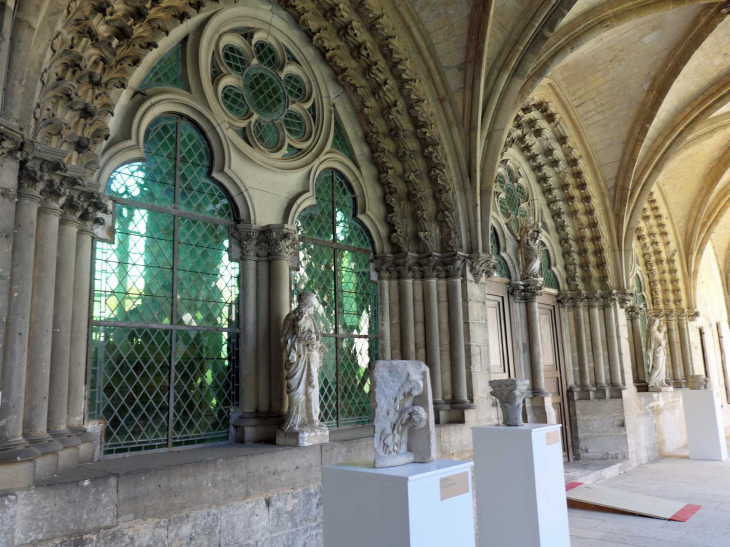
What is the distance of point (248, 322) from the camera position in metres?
5.76

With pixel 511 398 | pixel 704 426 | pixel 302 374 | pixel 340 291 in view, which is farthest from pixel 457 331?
pixel 704 426

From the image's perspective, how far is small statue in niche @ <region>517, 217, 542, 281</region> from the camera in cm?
909

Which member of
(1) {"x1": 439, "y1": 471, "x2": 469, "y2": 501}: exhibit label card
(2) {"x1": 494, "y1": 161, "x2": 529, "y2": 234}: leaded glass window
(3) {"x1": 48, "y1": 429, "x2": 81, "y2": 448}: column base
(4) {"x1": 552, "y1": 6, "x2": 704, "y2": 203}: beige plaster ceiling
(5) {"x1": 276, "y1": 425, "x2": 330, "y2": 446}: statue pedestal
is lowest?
(1) {"x1": 439, "y1": 471, "x2": 469, "y2": 501}: exhibit label card

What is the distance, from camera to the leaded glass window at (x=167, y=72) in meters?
5.43

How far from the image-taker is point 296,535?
199 inches

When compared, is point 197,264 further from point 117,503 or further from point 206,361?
point 117,503

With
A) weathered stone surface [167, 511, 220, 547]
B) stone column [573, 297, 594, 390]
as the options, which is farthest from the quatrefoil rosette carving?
stone column [573, 297, 594, 390]

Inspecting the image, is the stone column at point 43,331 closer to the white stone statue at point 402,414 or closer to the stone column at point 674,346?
the white stone statue at point 402,414

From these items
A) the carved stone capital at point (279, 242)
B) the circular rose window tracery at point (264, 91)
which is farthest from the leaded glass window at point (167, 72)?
the carved stone capital at point (279, 242)

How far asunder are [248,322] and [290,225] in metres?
1.12

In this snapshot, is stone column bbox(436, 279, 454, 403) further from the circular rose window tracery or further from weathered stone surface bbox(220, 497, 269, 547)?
weathered stone surface bbox(220, 497, 269, 547)

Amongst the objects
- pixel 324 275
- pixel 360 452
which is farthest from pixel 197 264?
pixel 360 452

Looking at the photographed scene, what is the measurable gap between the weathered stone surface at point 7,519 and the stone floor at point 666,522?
15.7 ft

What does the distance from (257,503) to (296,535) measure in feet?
1.87
